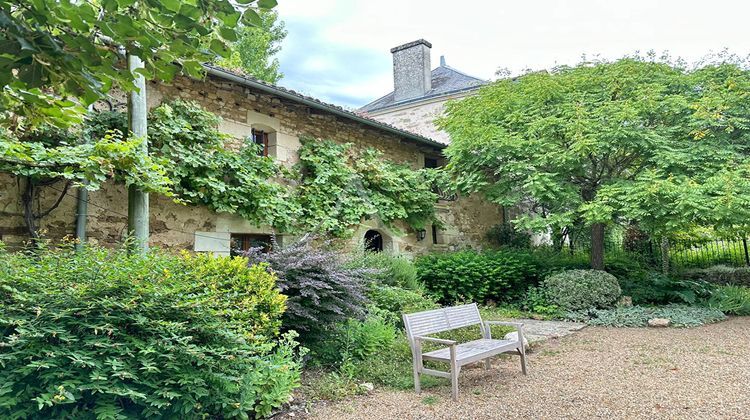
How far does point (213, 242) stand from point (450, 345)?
4415 mm

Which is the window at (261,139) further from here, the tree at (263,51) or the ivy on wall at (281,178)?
the tree at (263,51)

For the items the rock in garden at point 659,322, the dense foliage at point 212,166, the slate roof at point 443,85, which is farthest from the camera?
the slate roof at point 443,85

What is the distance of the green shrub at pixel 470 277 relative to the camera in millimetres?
9609

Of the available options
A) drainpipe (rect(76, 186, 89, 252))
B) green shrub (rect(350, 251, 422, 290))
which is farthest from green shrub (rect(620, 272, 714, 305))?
drainpipe (rect(76, 186, 89, 252))

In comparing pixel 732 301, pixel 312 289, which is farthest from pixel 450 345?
pixel 732 301

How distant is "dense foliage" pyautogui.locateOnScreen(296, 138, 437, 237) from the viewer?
27.0 ft

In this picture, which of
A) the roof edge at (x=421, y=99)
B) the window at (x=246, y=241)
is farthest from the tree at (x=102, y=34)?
the roof edge at (x=421, y=99)

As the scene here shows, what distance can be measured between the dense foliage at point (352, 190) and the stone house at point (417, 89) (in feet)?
15.3

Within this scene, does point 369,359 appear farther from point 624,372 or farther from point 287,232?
point 287,232

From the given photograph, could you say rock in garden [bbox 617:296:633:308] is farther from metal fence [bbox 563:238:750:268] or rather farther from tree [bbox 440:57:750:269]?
metal fence [bbox 563:238:750:268]

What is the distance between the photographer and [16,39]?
176cm

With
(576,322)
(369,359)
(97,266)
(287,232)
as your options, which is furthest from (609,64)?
(97,266)

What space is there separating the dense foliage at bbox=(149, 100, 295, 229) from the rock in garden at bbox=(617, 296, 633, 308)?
6.53m

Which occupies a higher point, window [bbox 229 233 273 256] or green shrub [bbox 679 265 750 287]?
window [bbox 229 233 273 256]
